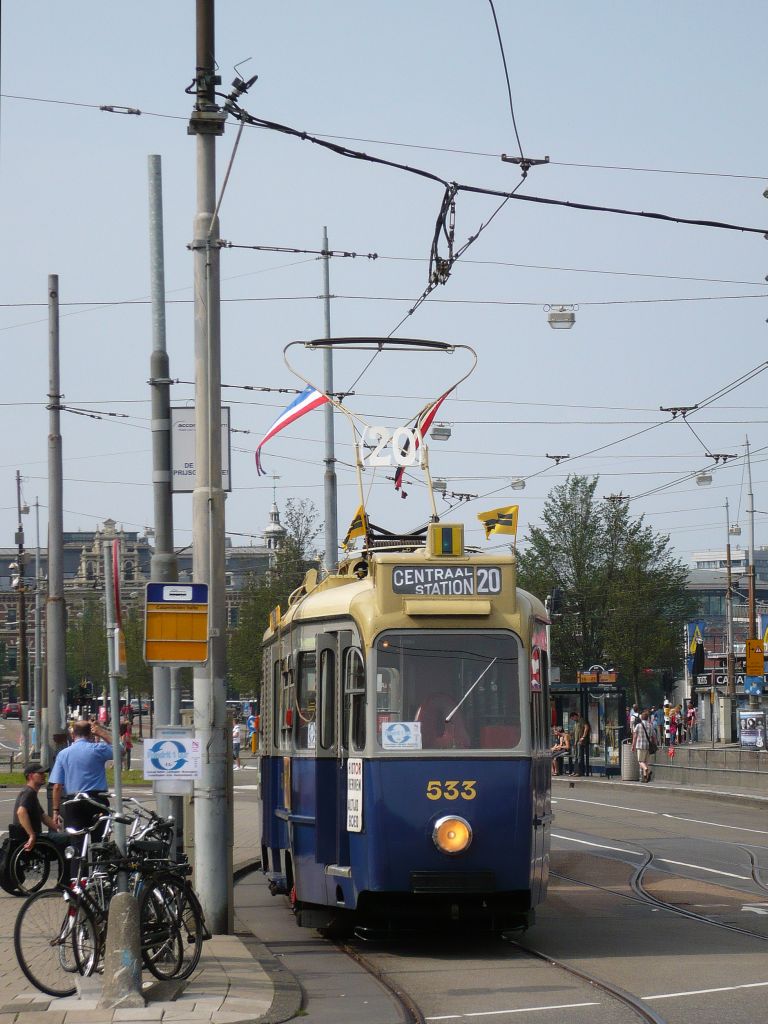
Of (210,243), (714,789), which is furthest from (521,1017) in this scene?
(714,789)

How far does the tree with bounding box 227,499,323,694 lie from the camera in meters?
47.2

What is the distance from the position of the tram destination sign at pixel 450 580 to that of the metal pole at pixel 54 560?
12.6m

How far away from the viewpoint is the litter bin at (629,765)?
3712 centimetres

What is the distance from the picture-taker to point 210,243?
12562mm

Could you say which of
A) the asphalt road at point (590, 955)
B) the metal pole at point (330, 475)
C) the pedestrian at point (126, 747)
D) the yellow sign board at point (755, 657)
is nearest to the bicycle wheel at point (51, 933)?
the asphalt road at point (590, 955)

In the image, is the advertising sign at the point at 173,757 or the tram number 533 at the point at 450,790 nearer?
the tram number 533 at the point at 450,790

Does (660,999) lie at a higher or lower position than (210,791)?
lower

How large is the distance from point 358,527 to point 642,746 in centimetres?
2463

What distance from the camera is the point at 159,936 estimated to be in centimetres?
953

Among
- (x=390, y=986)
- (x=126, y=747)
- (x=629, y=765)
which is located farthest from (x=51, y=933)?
(x=126, y=747)

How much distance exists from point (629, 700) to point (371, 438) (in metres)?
56.6

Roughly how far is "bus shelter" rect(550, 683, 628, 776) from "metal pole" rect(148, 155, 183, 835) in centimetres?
2208

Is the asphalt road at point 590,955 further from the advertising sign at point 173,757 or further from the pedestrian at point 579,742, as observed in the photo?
the pedestrian at point 579,742

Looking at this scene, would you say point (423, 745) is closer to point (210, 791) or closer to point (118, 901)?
point (210, 791)
